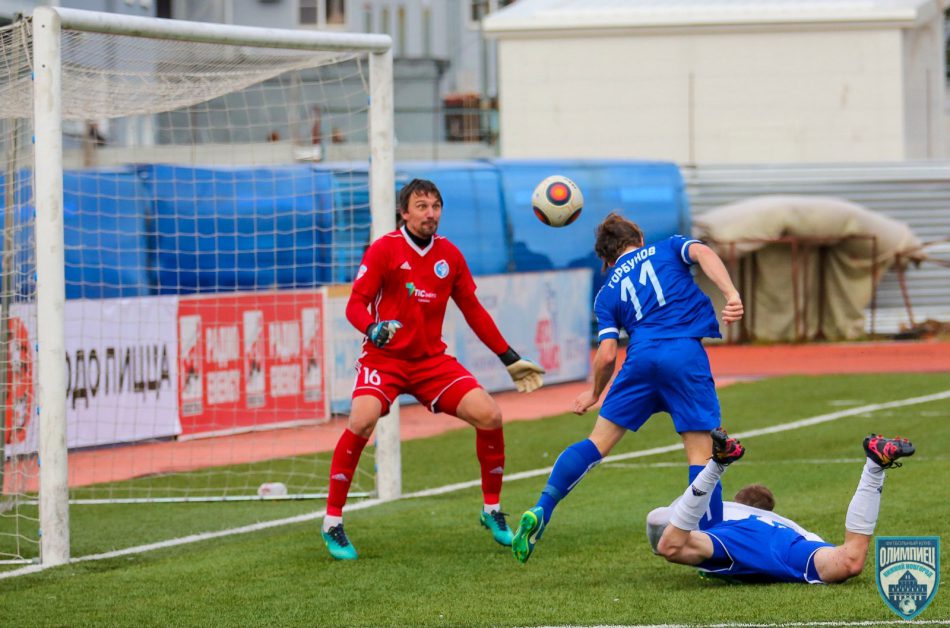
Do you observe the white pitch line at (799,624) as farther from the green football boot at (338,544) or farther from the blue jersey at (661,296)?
the green football boot at (338,544)

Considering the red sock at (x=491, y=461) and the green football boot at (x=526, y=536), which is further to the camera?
the red sock at (x=491, y=461)

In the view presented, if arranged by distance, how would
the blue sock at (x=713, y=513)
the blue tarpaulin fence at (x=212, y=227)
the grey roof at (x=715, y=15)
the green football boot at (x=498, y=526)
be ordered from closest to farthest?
the blue sock at (x=713, y=513)
the green football boot at (x=498, y=526)
the blue tarpaulin fence at (x=212, y=227)
the grey roof at (x=715, y=15)

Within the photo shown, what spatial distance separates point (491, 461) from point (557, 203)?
1539 mm

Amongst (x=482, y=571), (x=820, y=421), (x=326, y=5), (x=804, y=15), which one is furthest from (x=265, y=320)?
(x=326, y=5)

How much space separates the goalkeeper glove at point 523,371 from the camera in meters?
8.70

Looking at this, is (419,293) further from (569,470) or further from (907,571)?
(907,571)

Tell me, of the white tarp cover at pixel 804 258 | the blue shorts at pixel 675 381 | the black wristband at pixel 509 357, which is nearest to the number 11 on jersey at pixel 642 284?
the blue shorts at pixel 675 381

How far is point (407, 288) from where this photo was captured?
8422 millimetres

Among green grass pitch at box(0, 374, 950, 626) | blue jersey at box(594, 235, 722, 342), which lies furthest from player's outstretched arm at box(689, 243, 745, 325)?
green grass pitch at box(0, 374, 950, 626)

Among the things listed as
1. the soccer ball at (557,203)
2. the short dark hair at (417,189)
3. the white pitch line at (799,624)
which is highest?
the short dark hair at (417,189)

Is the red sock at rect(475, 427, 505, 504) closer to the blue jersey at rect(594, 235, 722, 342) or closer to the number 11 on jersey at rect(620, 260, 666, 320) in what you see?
the blue jersey at rect(594, 235, 722, 342)

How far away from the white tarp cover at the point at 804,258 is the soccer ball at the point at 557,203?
17.8 m

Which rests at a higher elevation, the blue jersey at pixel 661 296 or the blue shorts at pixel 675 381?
the blue jersey at pixel 661 296

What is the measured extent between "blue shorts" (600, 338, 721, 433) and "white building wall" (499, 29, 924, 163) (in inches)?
1004
